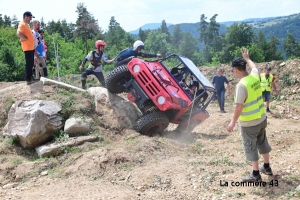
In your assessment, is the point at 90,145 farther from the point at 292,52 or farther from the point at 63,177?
the point at 292,52

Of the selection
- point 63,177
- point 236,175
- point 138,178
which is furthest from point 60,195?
point 236,175

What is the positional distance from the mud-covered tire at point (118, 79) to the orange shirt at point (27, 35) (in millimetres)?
1802

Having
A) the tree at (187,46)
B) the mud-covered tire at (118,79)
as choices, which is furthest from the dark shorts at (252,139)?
the tree at (187,46)

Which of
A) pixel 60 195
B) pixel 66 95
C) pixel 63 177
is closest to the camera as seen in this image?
pixel 60 195

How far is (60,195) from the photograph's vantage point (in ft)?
14.6

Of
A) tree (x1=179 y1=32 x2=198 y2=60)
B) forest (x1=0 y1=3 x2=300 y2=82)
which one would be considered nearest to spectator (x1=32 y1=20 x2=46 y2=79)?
forest (x1=0 y1=3 x2=300 y2=82)

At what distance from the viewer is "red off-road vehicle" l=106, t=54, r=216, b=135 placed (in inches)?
269

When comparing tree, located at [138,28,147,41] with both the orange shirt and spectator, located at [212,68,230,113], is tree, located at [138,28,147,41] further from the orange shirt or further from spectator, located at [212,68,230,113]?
the orange shirt

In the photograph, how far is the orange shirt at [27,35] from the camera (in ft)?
22.8

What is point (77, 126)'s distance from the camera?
6430 mm

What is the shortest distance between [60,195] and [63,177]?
2.31 feet

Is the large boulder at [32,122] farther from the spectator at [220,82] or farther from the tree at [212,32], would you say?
the tree at [212,32]

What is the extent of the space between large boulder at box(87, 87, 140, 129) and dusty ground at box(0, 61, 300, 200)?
11.6 inches

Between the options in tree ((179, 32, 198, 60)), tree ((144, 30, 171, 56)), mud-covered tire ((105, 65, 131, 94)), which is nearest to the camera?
mud-covered tire ((105, 65, 131, 94))
